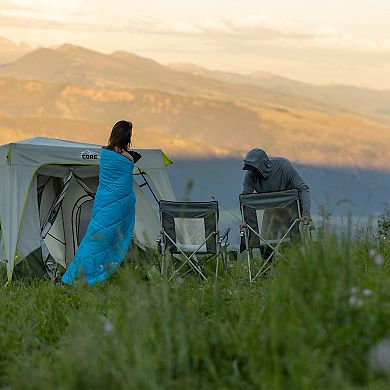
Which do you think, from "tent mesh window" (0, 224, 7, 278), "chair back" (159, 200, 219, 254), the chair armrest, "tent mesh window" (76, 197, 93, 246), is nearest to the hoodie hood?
"chair back" (159, 200, 219, 254)

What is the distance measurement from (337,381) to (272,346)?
375 mm

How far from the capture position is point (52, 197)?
8.99 m

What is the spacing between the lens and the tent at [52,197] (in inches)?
324

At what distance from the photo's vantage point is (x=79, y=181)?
8844mm

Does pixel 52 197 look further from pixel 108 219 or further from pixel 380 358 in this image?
pixel 380 358

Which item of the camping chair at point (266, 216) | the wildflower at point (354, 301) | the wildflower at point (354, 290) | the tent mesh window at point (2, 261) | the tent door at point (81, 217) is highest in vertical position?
the wildflower at point (354, 290)

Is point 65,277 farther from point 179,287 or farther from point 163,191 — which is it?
point 179,287

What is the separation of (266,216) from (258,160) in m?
0.48

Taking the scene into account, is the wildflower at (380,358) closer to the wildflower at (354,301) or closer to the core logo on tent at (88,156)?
the wildflower at (354,301)

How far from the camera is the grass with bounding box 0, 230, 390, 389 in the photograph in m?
3.37

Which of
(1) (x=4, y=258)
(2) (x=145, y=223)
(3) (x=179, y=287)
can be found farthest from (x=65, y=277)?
(3) (x=179, y=287)

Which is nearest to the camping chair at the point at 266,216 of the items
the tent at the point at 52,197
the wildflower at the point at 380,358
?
the tent at the point at 52,197

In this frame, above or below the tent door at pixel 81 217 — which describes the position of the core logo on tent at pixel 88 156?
above

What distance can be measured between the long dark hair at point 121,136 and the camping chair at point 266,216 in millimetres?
1158
